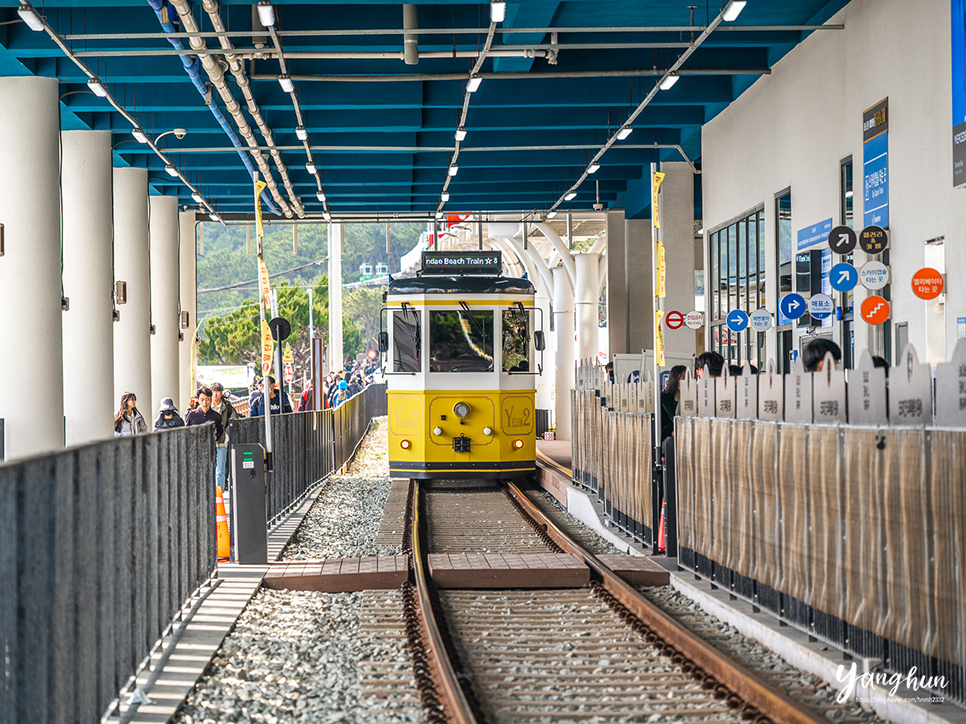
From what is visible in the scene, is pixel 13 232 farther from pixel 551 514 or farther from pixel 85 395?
pixel 551 514

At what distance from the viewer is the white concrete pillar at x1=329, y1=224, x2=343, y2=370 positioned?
187 feet

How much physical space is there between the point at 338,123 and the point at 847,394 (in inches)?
598

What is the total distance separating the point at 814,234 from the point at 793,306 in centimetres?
173

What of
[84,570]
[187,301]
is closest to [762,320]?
[84,570]

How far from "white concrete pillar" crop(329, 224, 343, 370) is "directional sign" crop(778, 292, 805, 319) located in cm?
3948

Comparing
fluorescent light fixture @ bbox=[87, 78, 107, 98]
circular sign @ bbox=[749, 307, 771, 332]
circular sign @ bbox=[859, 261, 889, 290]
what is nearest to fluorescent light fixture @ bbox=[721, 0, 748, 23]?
circular sign @ bbox=[859, 261, 889, 290]

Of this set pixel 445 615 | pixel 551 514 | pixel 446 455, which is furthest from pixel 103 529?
pixel 446 455

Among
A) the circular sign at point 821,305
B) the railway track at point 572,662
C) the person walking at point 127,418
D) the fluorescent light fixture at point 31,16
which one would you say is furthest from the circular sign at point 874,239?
the fluorescent light fixture at point 31,16

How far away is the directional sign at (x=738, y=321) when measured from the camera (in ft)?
57.0

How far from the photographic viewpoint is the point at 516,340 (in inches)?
690

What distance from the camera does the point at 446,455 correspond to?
57.1ft

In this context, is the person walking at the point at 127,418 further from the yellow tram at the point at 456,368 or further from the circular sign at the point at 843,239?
the circular sign at the point at 843,239

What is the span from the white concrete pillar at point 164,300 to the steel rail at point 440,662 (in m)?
19.4

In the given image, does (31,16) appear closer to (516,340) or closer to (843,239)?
(516,340)
